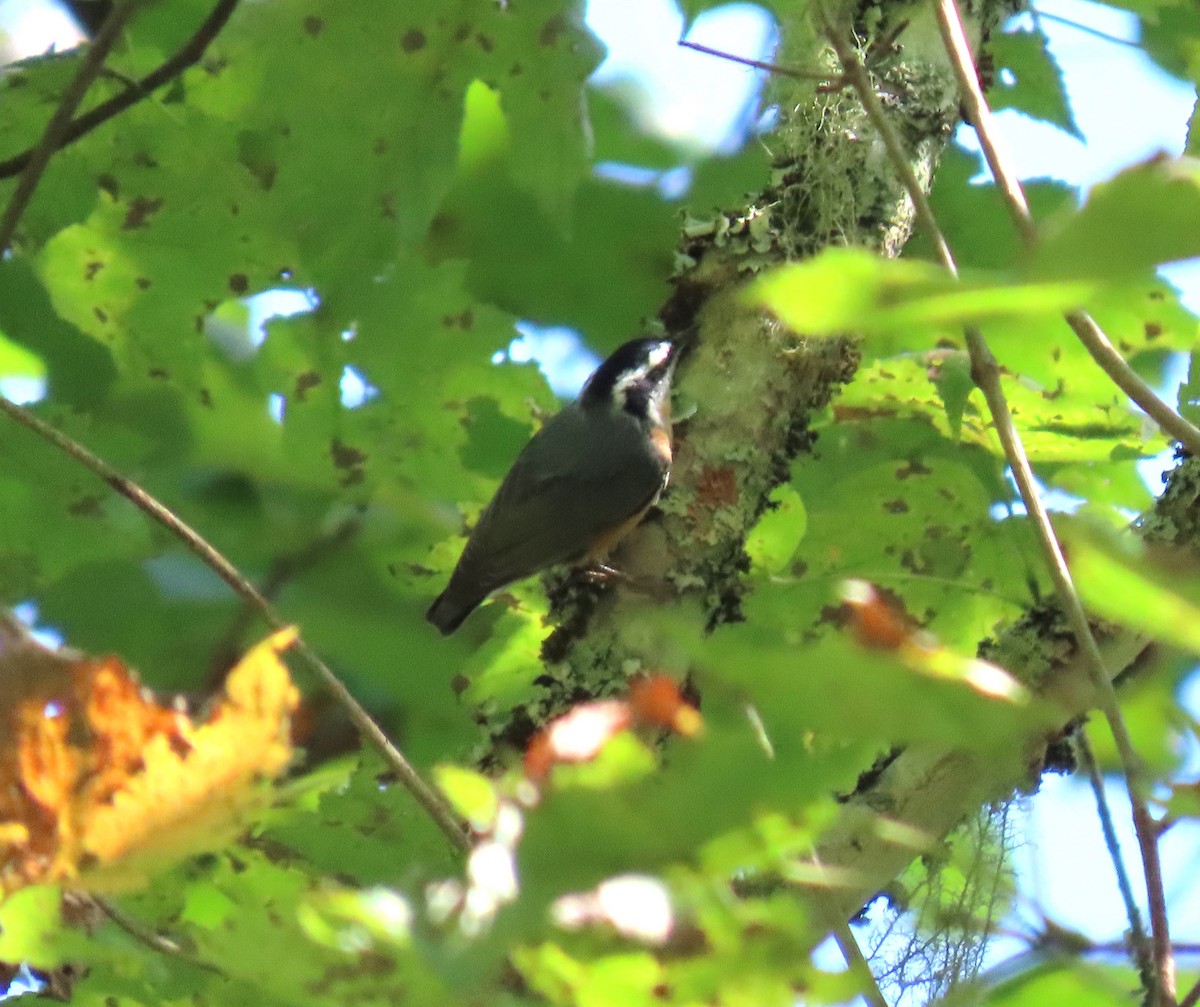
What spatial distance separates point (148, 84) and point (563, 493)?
2042 millimetres

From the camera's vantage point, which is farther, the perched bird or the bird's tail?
the perched bird

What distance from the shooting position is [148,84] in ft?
6.20

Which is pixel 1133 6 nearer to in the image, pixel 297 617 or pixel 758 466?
pixel 758 466

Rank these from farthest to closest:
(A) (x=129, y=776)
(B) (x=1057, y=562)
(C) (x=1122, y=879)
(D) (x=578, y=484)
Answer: (D) (x=578, y=484)
(C) (x=1122, y=879)
(B) (x=1057, y=562)
(A) (x=129, y=776)

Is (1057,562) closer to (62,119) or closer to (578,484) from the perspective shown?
(62,119)

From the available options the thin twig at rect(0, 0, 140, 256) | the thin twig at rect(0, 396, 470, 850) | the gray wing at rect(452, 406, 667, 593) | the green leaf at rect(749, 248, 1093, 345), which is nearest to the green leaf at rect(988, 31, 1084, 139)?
the gray wing at rect(452, 406, 667, 593)

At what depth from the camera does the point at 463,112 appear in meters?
1.84

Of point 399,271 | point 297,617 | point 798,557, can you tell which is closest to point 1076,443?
point 798,557

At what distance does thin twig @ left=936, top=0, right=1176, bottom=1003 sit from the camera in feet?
2.80

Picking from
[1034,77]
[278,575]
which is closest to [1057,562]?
[278,575]

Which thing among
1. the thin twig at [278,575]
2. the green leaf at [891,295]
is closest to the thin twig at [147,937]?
the green leaf at [891,295]

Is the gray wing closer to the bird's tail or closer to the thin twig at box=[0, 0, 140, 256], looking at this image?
the bird's tail

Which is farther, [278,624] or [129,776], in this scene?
[278,624]

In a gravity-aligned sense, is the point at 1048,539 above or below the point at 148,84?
below
